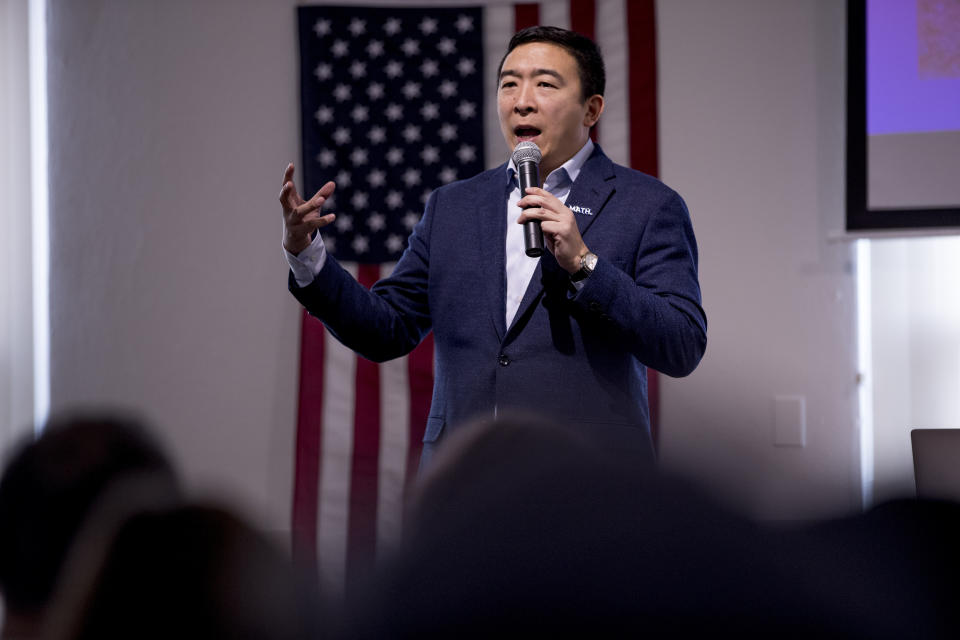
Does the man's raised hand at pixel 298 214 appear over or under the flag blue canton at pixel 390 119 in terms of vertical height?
under

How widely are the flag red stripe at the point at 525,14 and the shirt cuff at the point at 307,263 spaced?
1722mm

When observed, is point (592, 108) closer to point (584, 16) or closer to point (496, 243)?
point (496, 243)

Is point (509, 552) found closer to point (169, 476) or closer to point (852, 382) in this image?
point (169, 476)

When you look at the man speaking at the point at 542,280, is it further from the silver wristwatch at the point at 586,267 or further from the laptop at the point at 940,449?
the laptop at the point at 940,449

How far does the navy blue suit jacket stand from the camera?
1.48 metres

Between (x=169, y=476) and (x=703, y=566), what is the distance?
0.71ft

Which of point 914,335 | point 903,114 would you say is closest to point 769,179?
point 903,114

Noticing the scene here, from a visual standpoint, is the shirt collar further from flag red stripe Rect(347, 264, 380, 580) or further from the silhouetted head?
the silhouetted head

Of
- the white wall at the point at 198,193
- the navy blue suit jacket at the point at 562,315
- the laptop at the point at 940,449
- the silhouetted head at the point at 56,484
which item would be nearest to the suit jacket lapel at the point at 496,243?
the navy blue suit jacket at the point at 562,315

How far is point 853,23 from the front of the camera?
9.00 feet

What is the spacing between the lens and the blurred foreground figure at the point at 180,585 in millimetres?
308

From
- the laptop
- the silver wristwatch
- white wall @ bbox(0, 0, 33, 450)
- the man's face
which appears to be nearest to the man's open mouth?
the man's face

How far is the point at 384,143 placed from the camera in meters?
2.99

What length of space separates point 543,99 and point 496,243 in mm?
299
